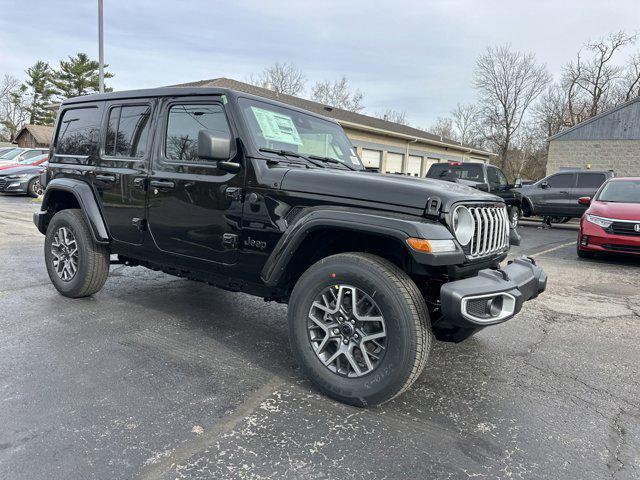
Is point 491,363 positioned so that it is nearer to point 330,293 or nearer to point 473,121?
point 330,293

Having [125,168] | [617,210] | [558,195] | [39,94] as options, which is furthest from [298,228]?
[39,94]

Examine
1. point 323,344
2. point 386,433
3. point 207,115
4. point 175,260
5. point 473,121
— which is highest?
point 473,121

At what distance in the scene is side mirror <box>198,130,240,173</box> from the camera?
3.11 meters

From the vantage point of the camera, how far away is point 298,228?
2951 millimetres

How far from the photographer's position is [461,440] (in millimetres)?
2510

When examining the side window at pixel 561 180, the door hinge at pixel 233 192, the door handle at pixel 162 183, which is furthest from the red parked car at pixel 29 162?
the side window at pixel 561 180

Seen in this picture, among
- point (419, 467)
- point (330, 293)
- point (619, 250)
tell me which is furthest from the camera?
point (619, 250)

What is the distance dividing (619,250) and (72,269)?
26.3 feet

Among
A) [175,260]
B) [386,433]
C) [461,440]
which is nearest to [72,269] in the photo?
[175,260]

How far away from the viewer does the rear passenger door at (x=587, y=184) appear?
14.8 m

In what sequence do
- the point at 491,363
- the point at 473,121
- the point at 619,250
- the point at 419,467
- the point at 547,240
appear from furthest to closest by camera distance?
1. the point at 473,121
2. the point at 547,240
3. the point at 619,250
4. the point at 491,363
5. the point at 419,467

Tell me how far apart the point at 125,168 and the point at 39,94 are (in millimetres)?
68402

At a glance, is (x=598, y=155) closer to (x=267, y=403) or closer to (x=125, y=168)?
(x=125, y=168)

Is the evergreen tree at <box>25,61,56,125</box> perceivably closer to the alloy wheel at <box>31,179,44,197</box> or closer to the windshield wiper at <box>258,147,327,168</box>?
the alloy wheel at <box>31,179,44,197</box>
